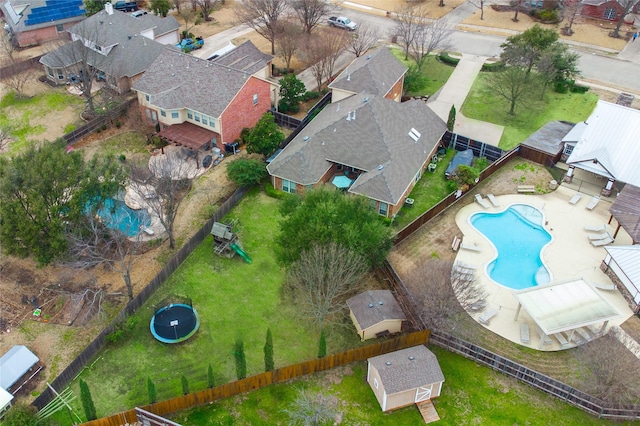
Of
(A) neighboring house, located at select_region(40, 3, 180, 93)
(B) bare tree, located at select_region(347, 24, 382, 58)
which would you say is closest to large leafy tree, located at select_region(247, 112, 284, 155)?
(A) neighboring house, located at select_region(40, 3, 180, 93)

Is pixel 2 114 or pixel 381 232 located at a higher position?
pixel 381 232

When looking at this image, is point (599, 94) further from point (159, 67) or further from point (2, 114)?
point (2, 114)

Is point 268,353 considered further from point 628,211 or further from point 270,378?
point 628,211

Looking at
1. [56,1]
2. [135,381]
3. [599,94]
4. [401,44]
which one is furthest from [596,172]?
[56,1]

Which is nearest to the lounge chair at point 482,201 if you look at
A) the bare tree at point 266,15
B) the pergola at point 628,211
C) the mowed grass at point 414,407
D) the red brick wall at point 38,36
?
the pergola at point 628,211

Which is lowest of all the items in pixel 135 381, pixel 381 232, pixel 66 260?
pixel 135 381

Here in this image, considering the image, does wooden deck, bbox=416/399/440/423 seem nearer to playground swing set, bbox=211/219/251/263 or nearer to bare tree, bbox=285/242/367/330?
bare tree, bbox=285/242/367/330

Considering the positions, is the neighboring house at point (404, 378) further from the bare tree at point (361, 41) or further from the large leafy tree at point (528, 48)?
the bare tree at point (361, 41)
